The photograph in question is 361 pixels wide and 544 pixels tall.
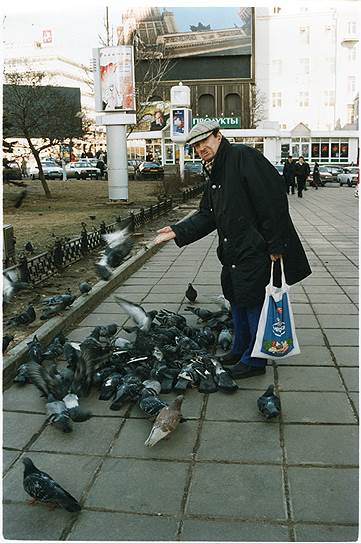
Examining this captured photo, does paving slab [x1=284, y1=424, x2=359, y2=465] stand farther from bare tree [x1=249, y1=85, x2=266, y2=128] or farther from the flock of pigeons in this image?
bare tree [x1=249, y1=85, x2=266, y2=128]

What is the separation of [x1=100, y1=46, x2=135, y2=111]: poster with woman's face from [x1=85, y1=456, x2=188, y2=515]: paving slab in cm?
1719

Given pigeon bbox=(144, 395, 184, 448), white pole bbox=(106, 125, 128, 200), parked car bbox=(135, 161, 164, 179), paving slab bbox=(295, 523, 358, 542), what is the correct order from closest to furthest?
paving slab bbox=(295, 523, 358, 542), pigeon bbox=(144, 395, 184, 448), white pole bbox=(106, 125, 128, 200), parked car bbox=(135, 161, 164, 179)

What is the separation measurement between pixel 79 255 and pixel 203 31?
191 feet

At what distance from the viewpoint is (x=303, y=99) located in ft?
215

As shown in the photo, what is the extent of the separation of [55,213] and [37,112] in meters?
7.91

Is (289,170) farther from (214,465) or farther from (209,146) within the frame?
(214,465)

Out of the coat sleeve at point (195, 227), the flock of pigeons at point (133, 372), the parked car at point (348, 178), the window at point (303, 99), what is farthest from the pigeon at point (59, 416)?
the window at point (303, 99)

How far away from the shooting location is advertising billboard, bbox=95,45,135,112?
62.1ft

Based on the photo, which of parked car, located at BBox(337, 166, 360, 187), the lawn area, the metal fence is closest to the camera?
the metal fence

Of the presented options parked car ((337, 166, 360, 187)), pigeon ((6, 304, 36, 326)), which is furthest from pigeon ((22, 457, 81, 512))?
parked car ((337, 166, 360, 187))

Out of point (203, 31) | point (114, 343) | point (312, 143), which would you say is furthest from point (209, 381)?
point (203, 31)

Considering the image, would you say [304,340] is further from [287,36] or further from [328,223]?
[287,36]

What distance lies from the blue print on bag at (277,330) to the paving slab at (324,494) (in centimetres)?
117

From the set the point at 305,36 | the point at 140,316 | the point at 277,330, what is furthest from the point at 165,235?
the point at 305,36
